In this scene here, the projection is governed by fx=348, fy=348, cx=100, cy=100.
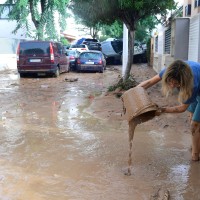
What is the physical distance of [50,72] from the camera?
635 inches

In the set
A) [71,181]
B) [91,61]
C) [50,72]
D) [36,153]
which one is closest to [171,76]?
[71,181]

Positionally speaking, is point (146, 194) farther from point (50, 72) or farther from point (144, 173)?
point (50, 72)

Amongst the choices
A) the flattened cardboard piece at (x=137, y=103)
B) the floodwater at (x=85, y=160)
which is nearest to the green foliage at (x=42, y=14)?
the floodwater at (x=85, y=160)

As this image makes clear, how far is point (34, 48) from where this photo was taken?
51.1 ft

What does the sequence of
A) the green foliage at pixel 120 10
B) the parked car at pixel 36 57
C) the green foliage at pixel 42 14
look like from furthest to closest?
1. the green foliage at pixel 42 14
2. the parked car at pixel 36 57
3. the green foliage at pixel 120 10

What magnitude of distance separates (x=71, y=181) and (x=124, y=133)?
7.47 feet

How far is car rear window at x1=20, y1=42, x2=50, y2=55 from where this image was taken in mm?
15531

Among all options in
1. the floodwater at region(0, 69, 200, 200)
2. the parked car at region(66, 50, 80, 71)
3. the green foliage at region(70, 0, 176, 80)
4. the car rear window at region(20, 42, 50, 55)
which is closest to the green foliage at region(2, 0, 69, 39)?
the parked car at region(66, 50, 80, 71)

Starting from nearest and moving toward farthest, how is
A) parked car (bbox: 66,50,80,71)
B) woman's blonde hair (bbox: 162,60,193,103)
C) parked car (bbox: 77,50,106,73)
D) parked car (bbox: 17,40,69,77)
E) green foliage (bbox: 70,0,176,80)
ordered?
1. woman's blonde hair (bbox: 162,60,193,103)
2. green foliage (bbox: 70,0,176,80)
3. parked car (bbox: 17,40,69,77)
4. parked car (bbox: 77,50,106,73)
5. parked car (bbox: 66,50,80,71)

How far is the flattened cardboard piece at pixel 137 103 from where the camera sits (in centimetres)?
375

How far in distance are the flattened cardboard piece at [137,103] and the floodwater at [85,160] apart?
83cm

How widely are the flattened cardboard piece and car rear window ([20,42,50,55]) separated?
11973 mm

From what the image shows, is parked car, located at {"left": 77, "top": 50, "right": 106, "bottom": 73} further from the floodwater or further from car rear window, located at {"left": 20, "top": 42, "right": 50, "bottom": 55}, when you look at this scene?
the floodwater

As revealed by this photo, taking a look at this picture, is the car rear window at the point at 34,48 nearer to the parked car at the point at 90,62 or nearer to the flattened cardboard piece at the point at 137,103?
the parked car at the point at 90,62
